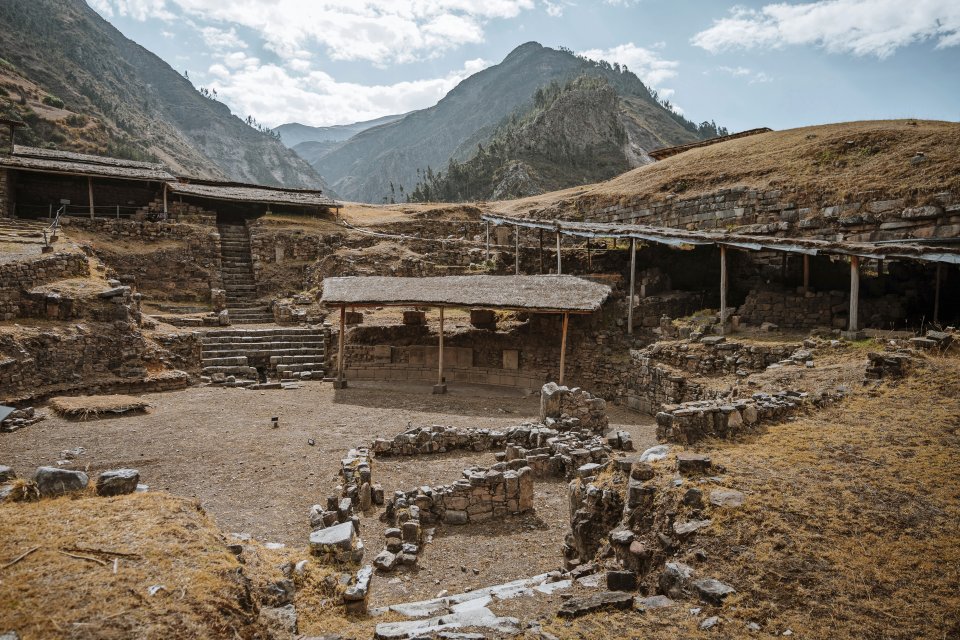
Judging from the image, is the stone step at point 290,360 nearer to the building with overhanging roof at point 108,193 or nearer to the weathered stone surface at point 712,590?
the building with overhanging roof at point 108,193

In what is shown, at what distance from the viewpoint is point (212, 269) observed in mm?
28219

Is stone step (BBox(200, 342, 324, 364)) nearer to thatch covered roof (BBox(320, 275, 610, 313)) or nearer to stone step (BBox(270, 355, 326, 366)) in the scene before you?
stone step (BBox(270, 355, 326, 366))

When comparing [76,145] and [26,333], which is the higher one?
[76,145]

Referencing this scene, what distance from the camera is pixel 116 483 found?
622 centimetres

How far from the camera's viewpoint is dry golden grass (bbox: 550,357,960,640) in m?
4.68

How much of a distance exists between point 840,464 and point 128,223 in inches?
1273

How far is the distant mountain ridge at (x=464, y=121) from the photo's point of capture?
139 meters

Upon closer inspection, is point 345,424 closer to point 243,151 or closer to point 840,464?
point 840,464

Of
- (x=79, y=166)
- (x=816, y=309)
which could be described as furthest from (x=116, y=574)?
(x=79, y=166)

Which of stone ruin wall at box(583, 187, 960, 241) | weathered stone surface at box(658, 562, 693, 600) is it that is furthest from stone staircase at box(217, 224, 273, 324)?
weathered stone surface at box(658, 562, 693, 600)

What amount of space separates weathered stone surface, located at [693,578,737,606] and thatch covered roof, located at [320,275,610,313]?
12279 millimetres

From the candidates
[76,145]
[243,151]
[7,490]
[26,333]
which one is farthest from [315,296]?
[243,151]

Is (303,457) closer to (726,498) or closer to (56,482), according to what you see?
(56,482)

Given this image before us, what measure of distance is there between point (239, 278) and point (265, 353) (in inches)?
375
